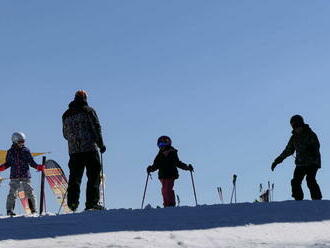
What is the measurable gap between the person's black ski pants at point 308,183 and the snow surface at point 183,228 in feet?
10.5

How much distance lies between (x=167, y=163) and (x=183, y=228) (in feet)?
20.8

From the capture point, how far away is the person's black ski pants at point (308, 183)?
12828 mm

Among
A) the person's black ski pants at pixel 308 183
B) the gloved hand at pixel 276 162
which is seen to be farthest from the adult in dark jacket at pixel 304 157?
the gloved hand at pixel 276 162

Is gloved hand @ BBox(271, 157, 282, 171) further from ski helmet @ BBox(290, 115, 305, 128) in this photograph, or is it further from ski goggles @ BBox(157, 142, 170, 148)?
ski goggles @ BBox(157, 142, 170, 148)

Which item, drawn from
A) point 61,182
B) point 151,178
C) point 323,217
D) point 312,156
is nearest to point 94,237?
point 323,217

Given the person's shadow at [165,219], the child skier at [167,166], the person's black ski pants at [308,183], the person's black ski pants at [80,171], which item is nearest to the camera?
the person's shadow at [165,219]

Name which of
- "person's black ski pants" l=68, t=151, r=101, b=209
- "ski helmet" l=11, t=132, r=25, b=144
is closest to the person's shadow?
"person's black ski pants" l=68, t=151, r=101, b=209

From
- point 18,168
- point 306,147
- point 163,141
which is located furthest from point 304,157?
point 18,168

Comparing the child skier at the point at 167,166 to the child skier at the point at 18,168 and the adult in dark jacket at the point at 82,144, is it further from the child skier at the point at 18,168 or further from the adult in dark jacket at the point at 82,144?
the adult in dark jacket at the point at 82,144

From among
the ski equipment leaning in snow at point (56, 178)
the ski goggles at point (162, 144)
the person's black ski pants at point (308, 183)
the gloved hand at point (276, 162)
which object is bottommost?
the person's black ski pants at point (308, 183)

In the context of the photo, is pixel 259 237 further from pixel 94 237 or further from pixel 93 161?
pixel 93 161

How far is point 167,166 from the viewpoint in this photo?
45.1 ft

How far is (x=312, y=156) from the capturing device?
12.9 m

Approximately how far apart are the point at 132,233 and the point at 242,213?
208cm
